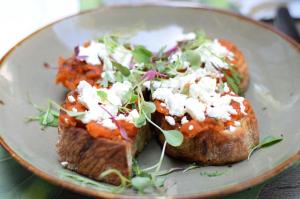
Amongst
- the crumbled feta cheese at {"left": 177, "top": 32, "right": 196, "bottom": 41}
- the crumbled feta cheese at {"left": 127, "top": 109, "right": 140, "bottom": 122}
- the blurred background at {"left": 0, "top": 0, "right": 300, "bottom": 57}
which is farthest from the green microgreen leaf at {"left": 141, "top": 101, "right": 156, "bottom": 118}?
the blurred background at {"left": 0, "top": 0, "right": 300, "bottom": 57}

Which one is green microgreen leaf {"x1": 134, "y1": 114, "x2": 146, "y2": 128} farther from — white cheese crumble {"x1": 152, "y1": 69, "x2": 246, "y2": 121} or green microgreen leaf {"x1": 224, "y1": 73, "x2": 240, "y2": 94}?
green microgreen leaf {"x1": 224, "y1": 73, "x2": 240, "y2": 94}

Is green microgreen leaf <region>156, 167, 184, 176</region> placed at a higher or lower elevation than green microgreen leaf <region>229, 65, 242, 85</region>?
lower

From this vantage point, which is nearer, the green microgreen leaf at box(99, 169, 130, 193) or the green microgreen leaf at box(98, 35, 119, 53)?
the green microgreen leaf at box(99, 169, 130, 193)

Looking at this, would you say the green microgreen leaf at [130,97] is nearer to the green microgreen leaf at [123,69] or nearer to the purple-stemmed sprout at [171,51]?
the green microgreen leaf at [123,69]

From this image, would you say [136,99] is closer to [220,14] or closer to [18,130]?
[18,130]

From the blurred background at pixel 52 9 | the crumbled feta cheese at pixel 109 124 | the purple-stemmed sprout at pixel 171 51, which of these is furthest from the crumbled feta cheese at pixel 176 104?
the blurred background at pixel 52 9
